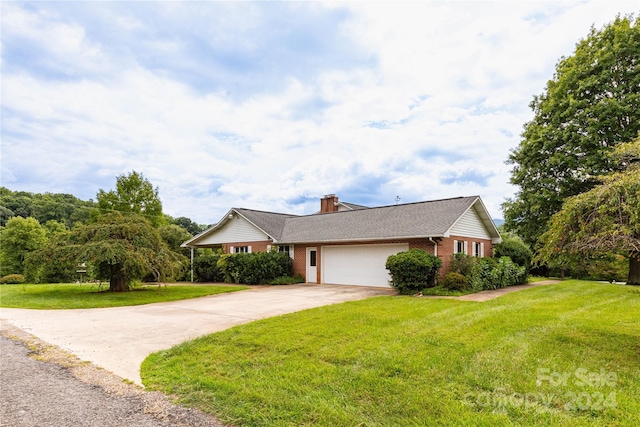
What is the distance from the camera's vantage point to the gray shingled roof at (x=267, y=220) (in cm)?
2204

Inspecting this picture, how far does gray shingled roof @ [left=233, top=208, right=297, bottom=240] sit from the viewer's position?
2204cm

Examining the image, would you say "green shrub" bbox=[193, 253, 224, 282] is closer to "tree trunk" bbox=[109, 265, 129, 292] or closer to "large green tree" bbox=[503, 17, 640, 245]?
"tree trunk" bbox=[109, 265, 129, 292]

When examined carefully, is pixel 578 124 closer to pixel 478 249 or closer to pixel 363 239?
pixel 478 249

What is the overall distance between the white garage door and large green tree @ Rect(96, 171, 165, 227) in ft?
103

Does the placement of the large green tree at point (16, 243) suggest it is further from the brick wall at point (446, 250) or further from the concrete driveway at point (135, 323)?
the brick wall at point (446, 250)

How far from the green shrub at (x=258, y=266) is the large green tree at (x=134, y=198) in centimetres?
2693

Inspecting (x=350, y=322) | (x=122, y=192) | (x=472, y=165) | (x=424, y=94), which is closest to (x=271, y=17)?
(x=424, y=94)

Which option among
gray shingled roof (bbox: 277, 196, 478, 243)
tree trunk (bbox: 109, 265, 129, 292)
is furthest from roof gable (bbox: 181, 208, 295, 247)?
tree trunk (bbox: 109, 265, 129, 292)

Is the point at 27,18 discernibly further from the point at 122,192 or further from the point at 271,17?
the point at 122,192

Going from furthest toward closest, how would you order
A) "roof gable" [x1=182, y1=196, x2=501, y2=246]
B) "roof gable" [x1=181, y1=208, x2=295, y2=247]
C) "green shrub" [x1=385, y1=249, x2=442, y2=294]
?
"roof gable" [x1=181, y1=208, x2=295, y2=247], "roof gable" [x1=182, y1=196, x2=501, y2=246], "green shrub" [x1=385, y1=249, x2=442, y2=294]

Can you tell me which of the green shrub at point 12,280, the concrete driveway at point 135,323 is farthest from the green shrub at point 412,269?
the green shrub at point 12,280

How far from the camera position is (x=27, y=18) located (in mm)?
10227

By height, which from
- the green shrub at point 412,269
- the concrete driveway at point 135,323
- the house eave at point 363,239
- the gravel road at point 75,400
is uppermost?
the house eave at point 363,239

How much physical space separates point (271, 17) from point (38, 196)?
55803 mm
